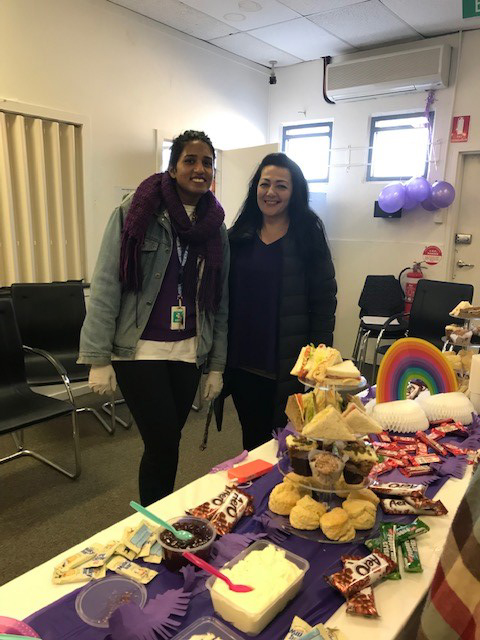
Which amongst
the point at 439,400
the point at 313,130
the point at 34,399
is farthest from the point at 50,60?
the point at 439,400

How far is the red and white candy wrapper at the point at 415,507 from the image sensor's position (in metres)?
1.12

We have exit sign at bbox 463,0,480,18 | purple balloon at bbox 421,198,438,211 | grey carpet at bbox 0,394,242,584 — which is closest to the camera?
grey carpet at bbox 0,394,242,584

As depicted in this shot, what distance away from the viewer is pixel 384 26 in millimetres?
4016

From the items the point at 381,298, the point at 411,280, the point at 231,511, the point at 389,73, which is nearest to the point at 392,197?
the point at 411,280

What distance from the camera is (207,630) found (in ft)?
2.60

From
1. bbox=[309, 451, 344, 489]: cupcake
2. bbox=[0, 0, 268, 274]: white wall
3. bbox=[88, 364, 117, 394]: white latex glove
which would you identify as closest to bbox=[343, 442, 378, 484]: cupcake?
bbox=[309, 451, 344, 489]: cupcake

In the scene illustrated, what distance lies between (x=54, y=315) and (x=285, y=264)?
1.94 metres

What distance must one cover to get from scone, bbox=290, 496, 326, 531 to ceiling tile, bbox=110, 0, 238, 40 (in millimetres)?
3772

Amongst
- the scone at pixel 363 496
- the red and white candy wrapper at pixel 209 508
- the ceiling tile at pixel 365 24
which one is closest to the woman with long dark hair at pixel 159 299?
the red and white candy wrapper at pixel 209 508

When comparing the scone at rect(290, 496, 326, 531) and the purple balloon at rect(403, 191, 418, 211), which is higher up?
the purple balloon at rect(403, 191, 418, 211)

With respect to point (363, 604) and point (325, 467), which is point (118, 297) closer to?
point (325, 467)

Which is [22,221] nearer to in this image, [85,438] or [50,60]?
[50,60]

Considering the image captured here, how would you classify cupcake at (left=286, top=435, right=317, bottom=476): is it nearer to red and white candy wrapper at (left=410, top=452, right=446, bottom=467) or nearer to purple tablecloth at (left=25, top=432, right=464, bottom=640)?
purple tablecloth at (left=25, top=432, right=464, bottom=640)

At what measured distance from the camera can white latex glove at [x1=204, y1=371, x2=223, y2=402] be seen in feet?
5.93
